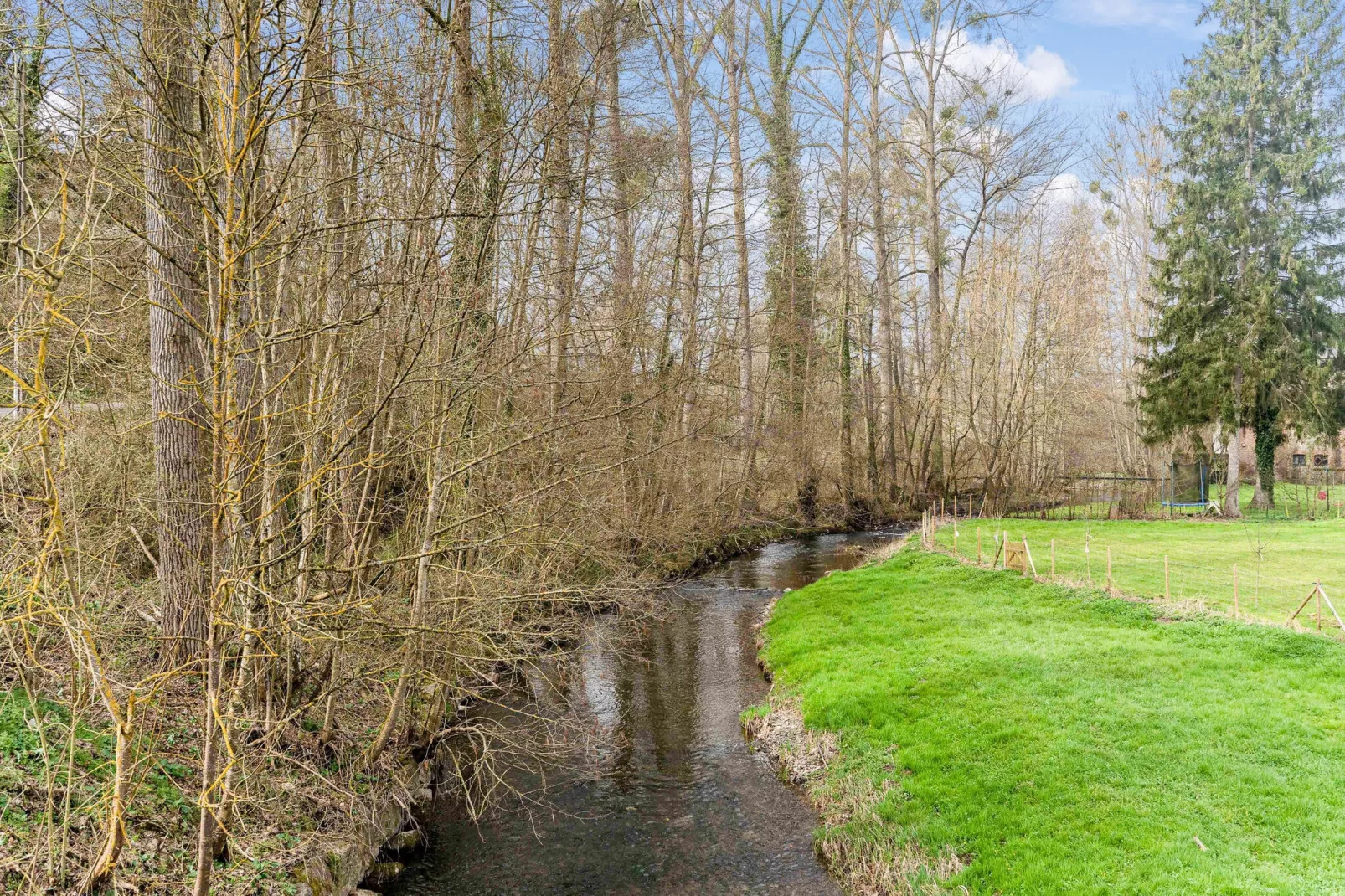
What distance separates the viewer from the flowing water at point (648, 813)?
619cm

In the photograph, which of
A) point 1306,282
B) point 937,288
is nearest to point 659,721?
point 937,288

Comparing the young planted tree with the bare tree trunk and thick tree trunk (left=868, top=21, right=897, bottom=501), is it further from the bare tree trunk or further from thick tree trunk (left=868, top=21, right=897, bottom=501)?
the bare tree trunk

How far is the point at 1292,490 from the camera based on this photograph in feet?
91.8

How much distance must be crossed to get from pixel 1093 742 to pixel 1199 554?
11.3 m

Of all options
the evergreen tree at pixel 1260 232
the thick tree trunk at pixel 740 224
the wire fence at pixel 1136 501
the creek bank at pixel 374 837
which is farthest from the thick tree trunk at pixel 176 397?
the evergreen tree at pixel 1260 232

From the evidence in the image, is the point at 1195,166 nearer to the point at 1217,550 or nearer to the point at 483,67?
the point at 1217,550

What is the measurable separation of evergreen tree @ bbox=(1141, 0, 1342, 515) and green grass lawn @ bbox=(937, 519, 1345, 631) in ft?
14.7

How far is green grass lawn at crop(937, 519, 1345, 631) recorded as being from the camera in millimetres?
11734

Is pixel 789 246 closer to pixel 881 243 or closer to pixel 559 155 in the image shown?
pixel 881 243

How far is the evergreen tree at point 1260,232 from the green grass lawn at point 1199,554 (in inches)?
176

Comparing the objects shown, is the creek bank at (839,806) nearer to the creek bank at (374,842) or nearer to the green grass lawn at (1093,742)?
the green grass lawn at (1093,742)

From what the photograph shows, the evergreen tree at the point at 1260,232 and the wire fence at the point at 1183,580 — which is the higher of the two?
the evergreen tree at the point at 1260,232

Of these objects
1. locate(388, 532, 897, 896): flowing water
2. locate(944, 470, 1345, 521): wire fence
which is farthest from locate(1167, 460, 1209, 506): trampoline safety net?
locate(388, 532, 897, 896): flowing water

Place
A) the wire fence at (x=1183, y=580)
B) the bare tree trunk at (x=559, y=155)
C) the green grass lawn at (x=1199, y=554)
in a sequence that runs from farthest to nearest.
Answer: the green grass lawn at (x=1199, y=554), the wire fence at (x=1183, y=580), the bare tree trunk at (x=559, y=155)
